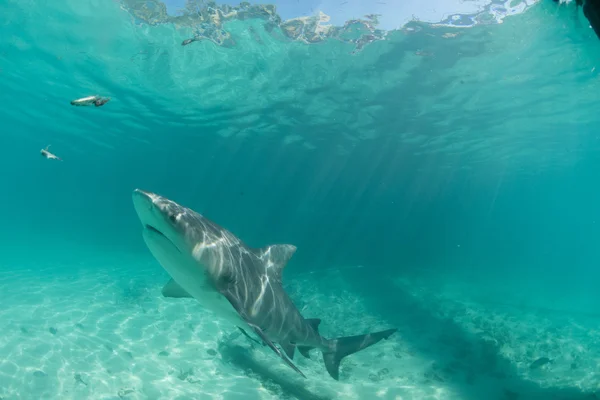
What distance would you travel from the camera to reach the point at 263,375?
833 cm

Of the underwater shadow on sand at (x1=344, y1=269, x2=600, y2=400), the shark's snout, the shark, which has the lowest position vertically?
the underwater shadow on sand at (x1=344, y1=269, x2=600, y2=400)

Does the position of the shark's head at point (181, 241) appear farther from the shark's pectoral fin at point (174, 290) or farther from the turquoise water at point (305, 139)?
the turquoise water at point (305, 139)

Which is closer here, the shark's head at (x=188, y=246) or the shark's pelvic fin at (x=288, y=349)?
the shark's head at (x=188, y=246)

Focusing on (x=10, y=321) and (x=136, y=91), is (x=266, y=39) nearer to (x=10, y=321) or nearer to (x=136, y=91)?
(x=136, y=91)

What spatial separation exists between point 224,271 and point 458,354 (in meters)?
10.3

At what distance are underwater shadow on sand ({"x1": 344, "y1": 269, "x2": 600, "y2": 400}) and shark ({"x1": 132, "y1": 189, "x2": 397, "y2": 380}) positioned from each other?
589 centimetres

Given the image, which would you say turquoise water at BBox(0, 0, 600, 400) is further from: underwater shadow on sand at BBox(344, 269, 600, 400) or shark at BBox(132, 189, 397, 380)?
shark at BBox(132, 189, 397, 380)

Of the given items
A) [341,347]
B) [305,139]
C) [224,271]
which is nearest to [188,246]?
[224,271]

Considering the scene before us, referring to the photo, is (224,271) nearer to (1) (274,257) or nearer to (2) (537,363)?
(1) (274,257)

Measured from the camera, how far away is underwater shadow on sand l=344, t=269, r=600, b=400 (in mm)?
8578

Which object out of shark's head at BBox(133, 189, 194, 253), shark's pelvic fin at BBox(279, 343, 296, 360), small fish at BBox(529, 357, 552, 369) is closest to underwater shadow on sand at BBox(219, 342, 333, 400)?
shark's pelvic fin at BBox(279, 343, 296, 360)

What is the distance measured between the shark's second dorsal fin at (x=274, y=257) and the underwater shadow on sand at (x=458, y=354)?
6.29 m

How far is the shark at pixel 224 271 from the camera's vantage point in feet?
12.3

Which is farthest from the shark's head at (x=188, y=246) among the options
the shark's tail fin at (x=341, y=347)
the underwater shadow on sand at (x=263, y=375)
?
the underwater shadow on sand at (x=263, y=375)
